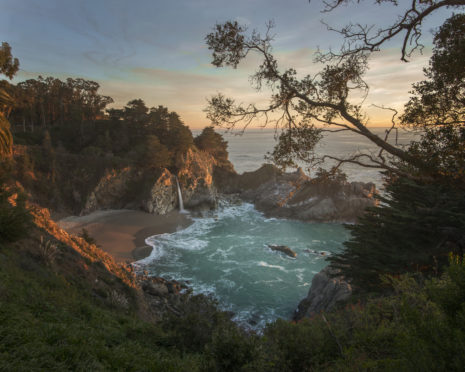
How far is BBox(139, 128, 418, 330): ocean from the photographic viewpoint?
1748 cm

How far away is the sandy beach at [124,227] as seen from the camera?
24156mm

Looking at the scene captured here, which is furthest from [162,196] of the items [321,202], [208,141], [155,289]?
[321,202]

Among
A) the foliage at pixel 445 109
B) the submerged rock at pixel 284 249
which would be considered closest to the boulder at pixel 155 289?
the submerged rock at pixel 284 249

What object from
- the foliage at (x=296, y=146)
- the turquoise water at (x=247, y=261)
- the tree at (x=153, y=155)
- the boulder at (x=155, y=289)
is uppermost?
the tree at (x=153, y=155)

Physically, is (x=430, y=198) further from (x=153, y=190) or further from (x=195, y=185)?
(x=195, y=185)

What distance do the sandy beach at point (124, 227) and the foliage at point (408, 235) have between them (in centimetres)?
1907

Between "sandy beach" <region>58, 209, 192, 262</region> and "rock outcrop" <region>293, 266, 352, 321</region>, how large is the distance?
15.4m

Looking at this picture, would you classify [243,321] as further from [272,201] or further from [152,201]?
[272,201]

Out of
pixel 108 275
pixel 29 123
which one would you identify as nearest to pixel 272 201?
pixel 108 275

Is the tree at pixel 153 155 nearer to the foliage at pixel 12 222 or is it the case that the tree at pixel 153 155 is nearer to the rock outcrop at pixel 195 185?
the rock outcrop at pixel 195 185

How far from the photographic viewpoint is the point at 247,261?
2369 cm

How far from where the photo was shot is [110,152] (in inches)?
1576

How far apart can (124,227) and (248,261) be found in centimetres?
1606

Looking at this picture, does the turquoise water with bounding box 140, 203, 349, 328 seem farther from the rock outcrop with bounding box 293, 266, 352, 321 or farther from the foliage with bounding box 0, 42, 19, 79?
the foliage with bounding box 0, 42, 19, 79
